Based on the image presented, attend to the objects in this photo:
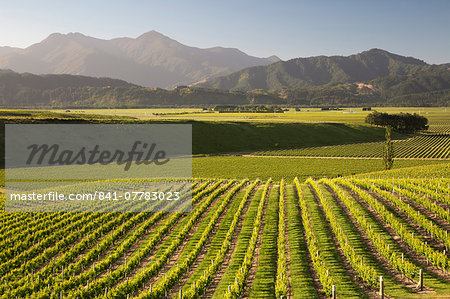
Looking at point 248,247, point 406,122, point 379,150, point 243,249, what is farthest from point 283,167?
point 406,122

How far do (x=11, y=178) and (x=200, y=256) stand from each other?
2311 inches

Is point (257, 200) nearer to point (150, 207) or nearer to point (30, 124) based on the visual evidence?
point (150, 207)

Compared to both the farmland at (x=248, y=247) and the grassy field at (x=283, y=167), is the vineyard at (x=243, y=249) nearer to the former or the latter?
the farmland at (x=248, y=247)

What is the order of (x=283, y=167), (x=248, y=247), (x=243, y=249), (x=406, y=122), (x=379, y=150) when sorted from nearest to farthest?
(x=243, y=249)
(x=248, y=247)
(x=283, y=167)
(x=379, y=150)
(x=406, y=122)

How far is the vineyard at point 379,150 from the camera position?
10819 cm

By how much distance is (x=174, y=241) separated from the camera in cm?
2970

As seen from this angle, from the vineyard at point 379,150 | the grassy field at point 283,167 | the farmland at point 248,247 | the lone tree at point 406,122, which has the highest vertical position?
the lone tree at point 406,122

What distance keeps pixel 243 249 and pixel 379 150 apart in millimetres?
104828

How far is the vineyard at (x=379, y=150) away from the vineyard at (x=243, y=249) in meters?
68.2

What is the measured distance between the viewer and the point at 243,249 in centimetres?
2808

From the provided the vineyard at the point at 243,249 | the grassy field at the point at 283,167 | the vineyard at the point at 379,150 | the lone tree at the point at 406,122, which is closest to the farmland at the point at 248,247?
the vineyard at the point at 243,249

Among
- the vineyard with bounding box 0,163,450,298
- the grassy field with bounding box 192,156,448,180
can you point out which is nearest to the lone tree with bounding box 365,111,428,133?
the grassy field with bounding box 192,156,448,180

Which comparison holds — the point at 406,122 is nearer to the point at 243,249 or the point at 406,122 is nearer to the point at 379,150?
the point at 379,150

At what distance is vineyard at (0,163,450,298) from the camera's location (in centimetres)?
2131
